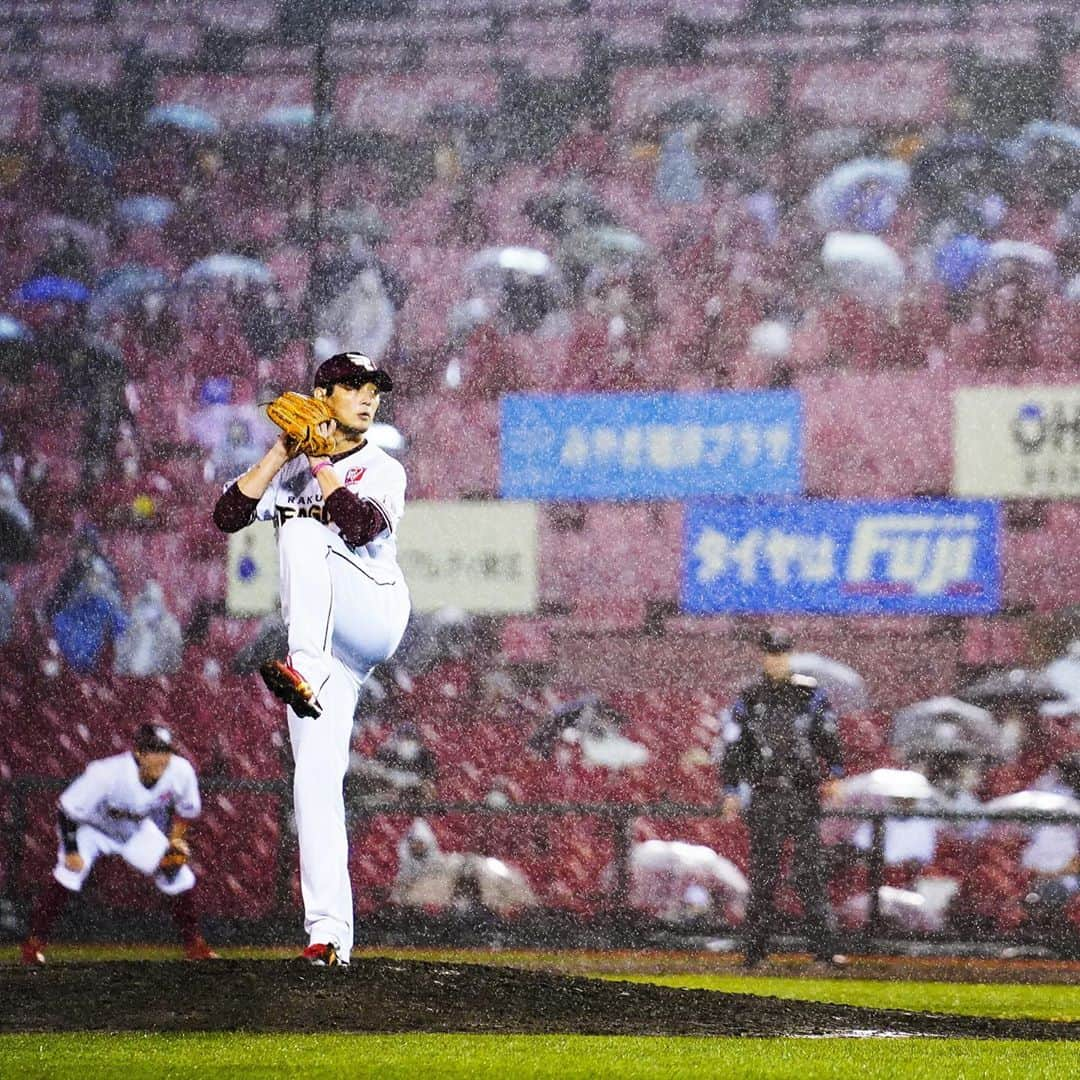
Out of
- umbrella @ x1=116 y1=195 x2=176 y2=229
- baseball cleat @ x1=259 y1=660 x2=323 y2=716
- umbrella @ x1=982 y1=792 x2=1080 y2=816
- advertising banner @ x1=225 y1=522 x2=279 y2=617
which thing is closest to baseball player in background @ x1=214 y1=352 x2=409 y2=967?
baseball cleat @ x1=259 y1=660 x2=323 y2=716

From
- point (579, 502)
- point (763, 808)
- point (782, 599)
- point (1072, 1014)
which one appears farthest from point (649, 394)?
point (1072, 1014)

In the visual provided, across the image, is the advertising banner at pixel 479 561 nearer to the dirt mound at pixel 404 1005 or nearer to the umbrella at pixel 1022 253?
the umbrella at pixel 1022 253

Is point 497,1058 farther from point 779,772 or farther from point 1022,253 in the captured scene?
point 1022,253

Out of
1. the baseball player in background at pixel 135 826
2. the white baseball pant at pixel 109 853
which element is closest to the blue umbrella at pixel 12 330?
the baseball player in background at pixel 135 826

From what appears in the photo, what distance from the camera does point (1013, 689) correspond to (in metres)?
5.50

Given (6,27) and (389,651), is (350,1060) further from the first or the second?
(6,27)

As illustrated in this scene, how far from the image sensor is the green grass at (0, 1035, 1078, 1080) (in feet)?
9.66

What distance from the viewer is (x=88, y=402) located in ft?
18.8

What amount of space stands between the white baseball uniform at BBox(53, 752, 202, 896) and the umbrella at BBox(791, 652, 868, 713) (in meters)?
1.92

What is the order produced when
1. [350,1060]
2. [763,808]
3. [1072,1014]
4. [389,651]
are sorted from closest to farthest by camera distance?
[350,1060] < [389,651] < [1072,1014] < [763,808]

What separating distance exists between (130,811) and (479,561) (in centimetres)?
133

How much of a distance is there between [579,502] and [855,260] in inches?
45.1

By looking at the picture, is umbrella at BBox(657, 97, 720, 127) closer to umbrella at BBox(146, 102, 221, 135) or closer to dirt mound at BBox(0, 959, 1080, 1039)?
umbrella at BBox(146, 102, 221, 135)

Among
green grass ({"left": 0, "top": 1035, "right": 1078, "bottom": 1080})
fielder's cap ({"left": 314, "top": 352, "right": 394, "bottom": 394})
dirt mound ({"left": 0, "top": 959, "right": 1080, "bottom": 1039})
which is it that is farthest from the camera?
fielder's cap ({"left": 314, "top": 352, "right": 394, "bottom": 394})
